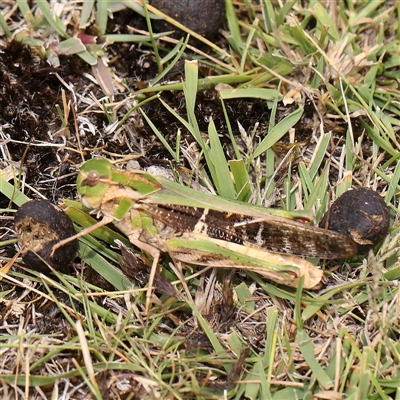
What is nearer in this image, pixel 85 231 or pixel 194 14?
pixel 85 231

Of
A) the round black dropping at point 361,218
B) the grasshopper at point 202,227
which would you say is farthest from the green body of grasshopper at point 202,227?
the round black dropping at point 361,218

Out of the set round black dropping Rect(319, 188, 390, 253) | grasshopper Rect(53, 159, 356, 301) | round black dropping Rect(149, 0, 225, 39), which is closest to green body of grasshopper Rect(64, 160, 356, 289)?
grasshopper Rect(53, 159, 356, 301)

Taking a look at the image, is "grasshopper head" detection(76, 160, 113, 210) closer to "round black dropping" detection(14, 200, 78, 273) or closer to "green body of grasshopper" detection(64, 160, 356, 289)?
"green body of grasshopper" detection(64, 160, 356, 289)

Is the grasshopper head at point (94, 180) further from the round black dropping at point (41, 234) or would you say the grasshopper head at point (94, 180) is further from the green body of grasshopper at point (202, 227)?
the round black dropping at point (41, 234)

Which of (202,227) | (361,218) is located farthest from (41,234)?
(361,218)

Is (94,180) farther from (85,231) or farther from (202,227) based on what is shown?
(202,227)

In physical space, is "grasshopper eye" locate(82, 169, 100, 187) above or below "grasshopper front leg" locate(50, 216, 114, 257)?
above
